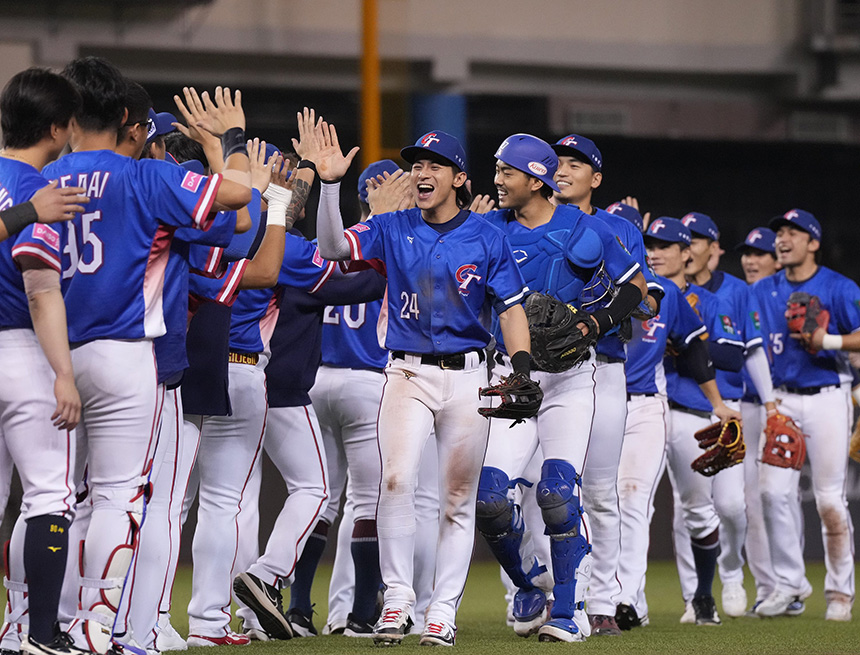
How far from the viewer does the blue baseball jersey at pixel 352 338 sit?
23.2 ft

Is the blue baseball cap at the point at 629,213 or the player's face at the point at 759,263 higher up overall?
the blue baseball cap at the point at 629,213

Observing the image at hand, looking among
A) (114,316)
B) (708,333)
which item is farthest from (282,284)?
(708,333)

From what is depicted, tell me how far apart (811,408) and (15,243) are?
5.92 meters

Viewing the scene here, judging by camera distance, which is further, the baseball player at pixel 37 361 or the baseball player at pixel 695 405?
the baseball player at pixel 695 405

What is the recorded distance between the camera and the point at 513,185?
623 cm

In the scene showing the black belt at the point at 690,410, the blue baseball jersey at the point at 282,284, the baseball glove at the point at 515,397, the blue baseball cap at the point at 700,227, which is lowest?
the black belt at the point at 690,410

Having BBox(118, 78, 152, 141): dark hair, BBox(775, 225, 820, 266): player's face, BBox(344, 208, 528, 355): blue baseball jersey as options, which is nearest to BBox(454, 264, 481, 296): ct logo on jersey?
BBox(344, 208, 528, 355): blue baseball jersey

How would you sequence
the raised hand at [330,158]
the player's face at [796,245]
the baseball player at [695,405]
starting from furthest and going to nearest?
1. the player's face at [796,245]
2. the baseball player at [695,405]
3. the raised hand at [330,158]

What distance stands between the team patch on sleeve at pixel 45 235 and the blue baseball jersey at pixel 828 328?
5.84m

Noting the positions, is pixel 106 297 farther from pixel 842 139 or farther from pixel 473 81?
pixel 842 139

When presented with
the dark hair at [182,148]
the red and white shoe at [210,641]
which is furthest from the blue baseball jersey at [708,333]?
the red and white shoe at [210,641]

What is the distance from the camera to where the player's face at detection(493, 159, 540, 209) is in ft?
20.4

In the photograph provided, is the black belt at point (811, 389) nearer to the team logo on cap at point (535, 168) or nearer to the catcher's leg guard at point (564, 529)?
the catcher's leg guard at point (564, 529)

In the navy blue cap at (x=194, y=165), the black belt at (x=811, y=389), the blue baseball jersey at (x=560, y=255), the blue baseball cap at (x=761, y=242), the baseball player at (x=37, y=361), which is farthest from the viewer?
the blue baseball cap at (x=761, y=242)
